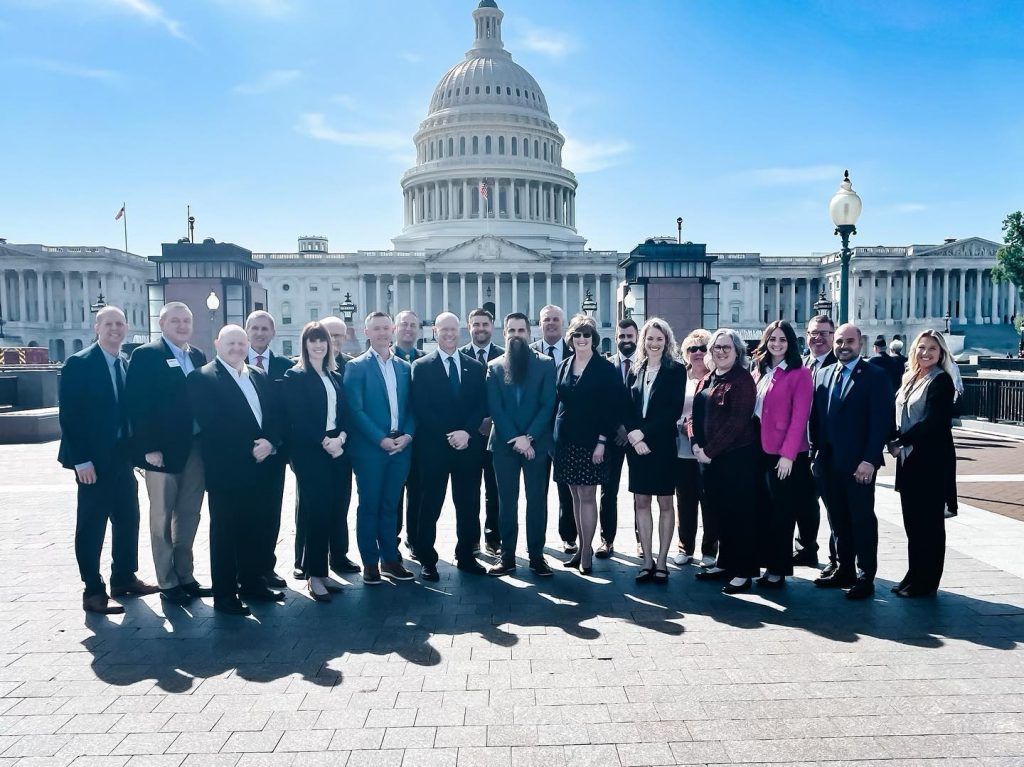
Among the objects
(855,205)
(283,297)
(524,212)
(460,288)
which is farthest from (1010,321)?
(855,205)

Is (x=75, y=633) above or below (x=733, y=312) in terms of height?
below

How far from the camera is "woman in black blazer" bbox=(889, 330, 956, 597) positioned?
692cm

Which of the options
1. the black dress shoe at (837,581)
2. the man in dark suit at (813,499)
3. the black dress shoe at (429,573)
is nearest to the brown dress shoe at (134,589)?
the black dress shoe at (429,573)

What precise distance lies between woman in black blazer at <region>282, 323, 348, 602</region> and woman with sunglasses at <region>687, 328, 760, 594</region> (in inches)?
150

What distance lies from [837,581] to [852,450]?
1350 mm

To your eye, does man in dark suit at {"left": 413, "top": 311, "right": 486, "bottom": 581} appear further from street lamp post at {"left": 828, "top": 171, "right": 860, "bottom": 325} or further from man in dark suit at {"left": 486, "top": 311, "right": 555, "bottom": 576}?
street lamp post at {"left": 828, "top": 171, "right": 860, "bottom": 325}

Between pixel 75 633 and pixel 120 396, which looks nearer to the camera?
pixel 75 633

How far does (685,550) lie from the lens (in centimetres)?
850

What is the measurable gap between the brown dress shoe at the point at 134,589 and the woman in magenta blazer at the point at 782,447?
621cm

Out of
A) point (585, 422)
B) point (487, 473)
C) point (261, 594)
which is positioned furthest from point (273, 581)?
point (585, 422)

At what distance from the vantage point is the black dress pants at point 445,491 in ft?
26.1

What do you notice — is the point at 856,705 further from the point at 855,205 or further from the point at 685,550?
the point at 855,205

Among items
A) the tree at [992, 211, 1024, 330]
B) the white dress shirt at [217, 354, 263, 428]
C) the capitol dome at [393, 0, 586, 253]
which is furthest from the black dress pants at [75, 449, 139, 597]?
the capitol dome at [393, 0, 586, 253]

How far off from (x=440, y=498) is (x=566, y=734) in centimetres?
387
